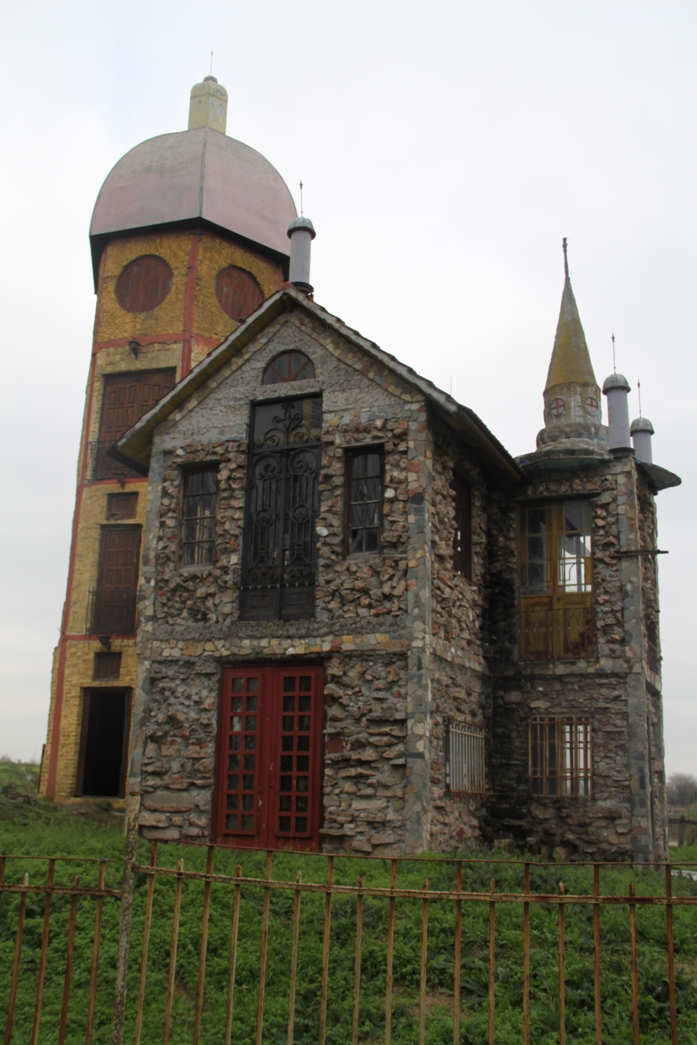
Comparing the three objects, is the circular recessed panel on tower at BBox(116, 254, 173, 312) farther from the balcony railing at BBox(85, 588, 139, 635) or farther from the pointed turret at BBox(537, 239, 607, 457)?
the pointed turret at BBox(537, 239, 607, 457)

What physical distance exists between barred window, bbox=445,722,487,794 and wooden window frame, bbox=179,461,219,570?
4.49m

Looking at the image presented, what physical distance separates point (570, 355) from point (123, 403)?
33.2ft

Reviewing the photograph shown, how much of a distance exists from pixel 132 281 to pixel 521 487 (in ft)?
38.2

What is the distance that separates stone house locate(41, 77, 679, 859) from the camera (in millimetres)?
14406

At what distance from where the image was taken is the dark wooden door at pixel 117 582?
22891mm

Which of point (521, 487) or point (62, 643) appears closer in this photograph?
point (521, 487)

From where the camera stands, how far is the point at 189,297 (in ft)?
78.3

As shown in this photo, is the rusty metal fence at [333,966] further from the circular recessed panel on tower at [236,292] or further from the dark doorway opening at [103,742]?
the circular recessed panel on tower at [236,292]

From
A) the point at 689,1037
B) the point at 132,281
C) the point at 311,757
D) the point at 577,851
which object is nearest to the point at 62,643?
the point at 132,281

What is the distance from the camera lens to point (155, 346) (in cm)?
2395

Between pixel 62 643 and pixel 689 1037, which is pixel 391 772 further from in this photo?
pixel 62 643

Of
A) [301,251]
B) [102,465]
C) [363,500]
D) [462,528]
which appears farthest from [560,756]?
[102,465]

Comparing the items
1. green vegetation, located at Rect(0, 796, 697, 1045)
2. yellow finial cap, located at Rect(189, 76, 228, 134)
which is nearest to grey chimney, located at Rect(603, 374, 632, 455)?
green vegetation, located at Rect(0, 796, 697, 1045)

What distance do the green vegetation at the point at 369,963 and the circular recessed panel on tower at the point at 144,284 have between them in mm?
14961
